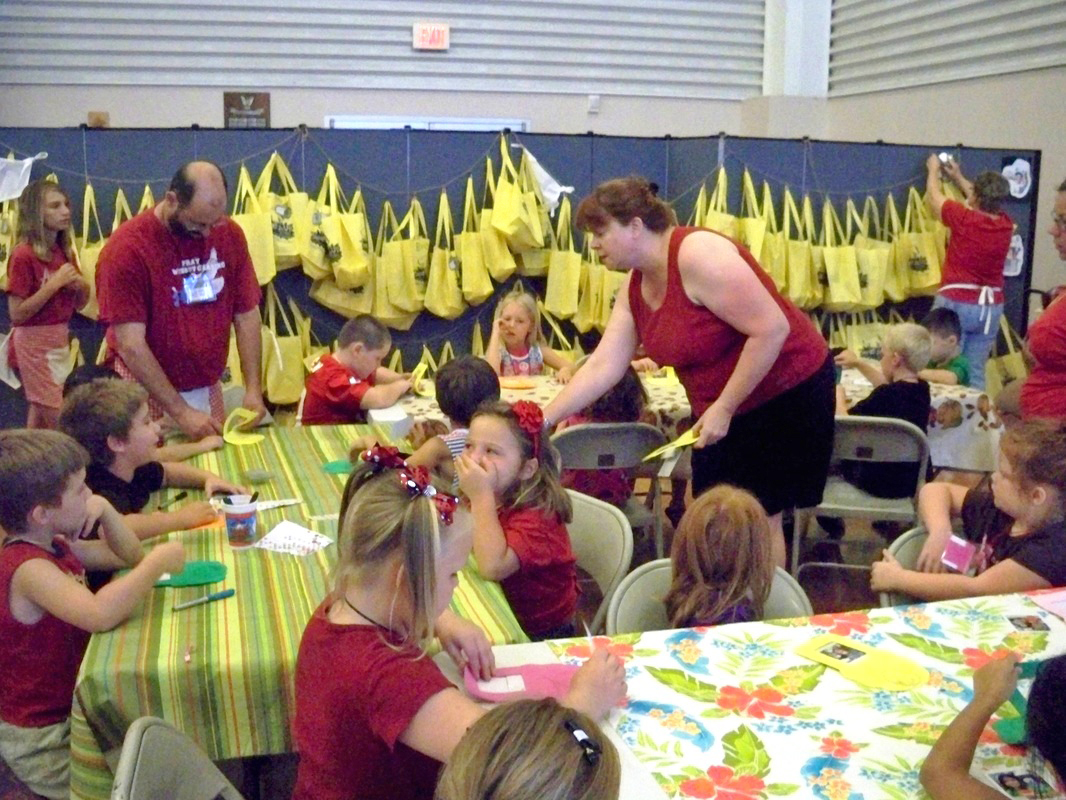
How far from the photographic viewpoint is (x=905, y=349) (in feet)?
12.8

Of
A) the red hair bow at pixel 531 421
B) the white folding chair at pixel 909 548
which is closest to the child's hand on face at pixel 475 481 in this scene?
the red hair bow at pixel 531 421

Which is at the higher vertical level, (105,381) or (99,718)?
(105,381)

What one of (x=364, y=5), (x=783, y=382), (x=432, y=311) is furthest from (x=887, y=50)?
(x=783, y=382)

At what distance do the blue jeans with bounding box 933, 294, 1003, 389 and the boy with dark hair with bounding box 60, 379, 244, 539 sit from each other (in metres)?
4.11

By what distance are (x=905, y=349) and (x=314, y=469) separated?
7.70ft

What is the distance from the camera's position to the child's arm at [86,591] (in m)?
1.79

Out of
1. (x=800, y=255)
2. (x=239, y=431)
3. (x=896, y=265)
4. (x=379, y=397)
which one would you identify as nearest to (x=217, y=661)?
(x=239, y=431)

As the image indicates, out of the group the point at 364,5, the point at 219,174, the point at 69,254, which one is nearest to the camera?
the point at 219,174

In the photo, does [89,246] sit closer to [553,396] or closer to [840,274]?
[553,396]

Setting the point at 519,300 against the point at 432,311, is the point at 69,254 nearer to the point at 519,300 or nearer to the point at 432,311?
the point at 432,311

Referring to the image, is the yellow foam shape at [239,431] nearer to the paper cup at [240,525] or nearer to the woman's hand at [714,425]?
the paper cup at [240,525]

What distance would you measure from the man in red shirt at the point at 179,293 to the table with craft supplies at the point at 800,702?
1.91 m

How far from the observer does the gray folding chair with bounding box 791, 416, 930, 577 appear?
3574 millimetres

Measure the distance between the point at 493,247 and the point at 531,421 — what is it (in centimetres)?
278
